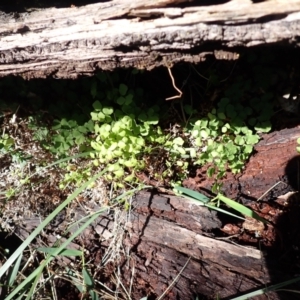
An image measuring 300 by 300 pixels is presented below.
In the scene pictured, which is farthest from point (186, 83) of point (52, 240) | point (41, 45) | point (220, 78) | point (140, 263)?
point (52, 240)

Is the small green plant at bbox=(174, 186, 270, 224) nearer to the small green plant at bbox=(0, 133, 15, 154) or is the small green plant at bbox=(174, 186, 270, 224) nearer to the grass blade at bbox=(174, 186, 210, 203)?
the grass blade at bbox=(174, 186, 210, 203)

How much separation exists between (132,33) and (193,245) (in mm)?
1002

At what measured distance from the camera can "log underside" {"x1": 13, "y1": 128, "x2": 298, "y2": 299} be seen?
1817 millimetres

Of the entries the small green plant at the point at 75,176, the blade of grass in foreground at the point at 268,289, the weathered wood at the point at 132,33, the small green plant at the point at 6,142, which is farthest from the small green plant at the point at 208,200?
the small green plant at the point at 6,142

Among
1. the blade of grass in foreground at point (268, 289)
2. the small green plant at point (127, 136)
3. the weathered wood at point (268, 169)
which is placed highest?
the small green plant at point (127, 136)

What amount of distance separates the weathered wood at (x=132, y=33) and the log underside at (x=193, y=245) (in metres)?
0.70

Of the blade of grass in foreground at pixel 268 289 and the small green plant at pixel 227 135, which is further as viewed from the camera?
the small green plant at pixel 227 135

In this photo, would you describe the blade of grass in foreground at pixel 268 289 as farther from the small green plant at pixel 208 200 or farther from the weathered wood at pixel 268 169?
the weathered wood at pixel 268 169

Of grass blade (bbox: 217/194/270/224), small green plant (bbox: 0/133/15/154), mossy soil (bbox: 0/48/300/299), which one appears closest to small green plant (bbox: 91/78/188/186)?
mossy soil (bbox: 0/48/300/299)

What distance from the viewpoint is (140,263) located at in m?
2.07

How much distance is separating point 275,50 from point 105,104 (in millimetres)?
815

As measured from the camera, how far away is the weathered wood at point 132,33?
51.7 inches

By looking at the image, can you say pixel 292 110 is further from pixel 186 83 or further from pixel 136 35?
pixel 136 35

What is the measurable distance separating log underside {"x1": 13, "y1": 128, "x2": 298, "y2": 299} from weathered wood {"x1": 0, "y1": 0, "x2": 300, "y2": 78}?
0.70m
